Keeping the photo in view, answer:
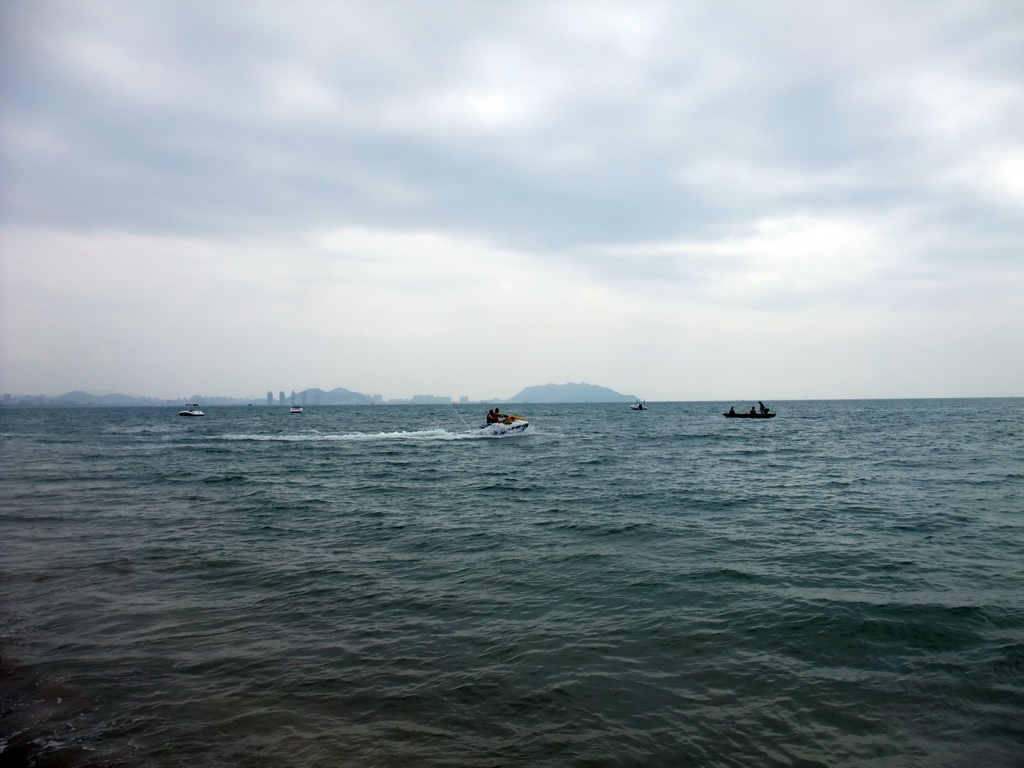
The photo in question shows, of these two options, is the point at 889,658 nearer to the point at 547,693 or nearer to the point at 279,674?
the point at 547,693

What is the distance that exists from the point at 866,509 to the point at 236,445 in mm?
47874

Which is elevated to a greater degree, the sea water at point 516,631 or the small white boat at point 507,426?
→ the small white boat at point 507,426

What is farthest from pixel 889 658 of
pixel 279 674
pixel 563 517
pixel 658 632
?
pixel 563 517

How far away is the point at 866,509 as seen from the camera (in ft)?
66.4

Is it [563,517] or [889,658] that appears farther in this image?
[563,517]

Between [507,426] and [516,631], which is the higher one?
[507,426]

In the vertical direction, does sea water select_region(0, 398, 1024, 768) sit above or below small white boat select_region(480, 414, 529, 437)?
below

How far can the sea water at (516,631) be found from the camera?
22.3ft

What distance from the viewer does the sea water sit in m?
6.80

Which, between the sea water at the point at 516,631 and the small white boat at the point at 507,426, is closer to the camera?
the sea water at the point at 516,631

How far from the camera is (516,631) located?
9.81 m

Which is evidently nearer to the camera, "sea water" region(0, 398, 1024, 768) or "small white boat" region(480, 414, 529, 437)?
"sea water" region(0, 398, 1024, 768)

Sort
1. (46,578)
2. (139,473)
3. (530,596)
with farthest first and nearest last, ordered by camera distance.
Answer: (139,473), (46,578), (530,596)

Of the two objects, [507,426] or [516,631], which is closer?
[516,631]
